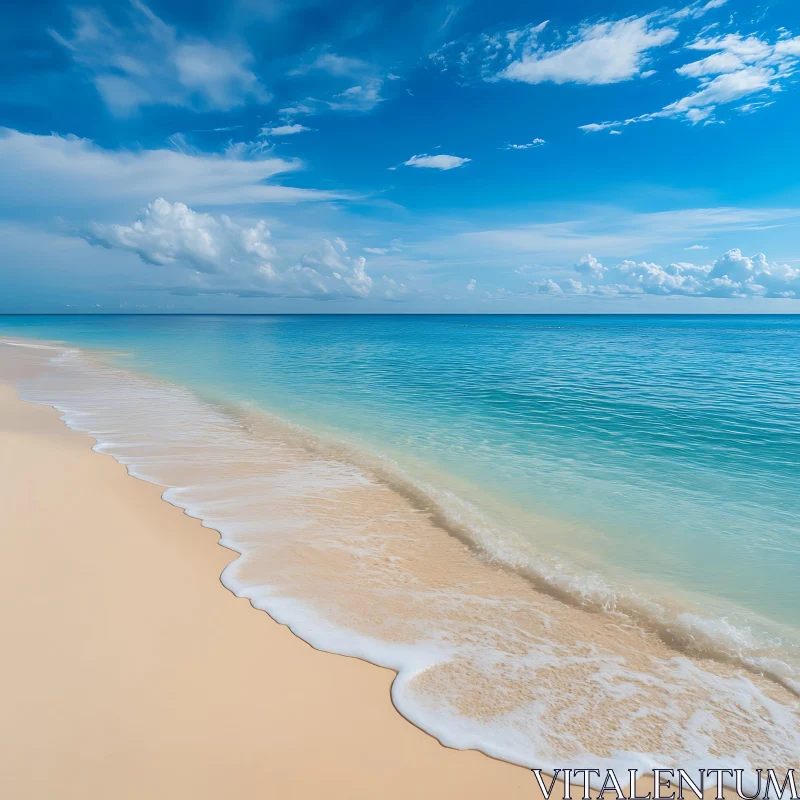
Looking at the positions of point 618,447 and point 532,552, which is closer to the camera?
point 532,552

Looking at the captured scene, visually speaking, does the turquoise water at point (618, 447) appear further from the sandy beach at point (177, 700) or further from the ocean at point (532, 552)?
the sandy beach at point (177, 700)

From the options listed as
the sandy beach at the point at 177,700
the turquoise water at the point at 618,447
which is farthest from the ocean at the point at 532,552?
the sandy beach at the point at 177,700

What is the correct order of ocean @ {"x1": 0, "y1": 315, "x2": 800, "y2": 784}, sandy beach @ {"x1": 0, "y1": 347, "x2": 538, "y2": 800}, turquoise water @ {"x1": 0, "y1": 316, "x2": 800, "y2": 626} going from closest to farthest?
sandy beach @ {"x1": 0, "y1": 347, "x2": 538, "y2": 800}
ocean @ {"x1": 0, "y1": 315, "x2": 800, "y2": 784}
turquoise water @ {"x1": 0, "y1": 316, "x2": 800, "y2": 626}

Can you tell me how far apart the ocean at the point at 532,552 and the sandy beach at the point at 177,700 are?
0.97 ft

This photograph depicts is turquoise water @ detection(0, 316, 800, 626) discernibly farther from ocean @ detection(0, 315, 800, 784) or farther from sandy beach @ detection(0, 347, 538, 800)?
sandy beach @ detection(0, 347, 538, 800)

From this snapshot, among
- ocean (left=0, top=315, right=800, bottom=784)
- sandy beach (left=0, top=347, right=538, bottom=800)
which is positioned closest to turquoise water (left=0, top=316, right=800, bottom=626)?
ocean (left=0, top=315, right=800, bottom=784)

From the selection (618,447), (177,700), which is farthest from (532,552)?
(618,447)

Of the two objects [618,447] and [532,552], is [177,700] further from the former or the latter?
[618,447]

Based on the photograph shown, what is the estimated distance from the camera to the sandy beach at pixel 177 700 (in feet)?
10.1

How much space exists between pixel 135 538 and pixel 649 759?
599 centimetres

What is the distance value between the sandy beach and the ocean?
11.6 inches

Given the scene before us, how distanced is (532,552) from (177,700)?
4525mm

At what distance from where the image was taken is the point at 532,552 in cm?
659

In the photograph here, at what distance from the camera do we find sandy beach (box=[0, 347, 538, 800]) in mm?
3088
